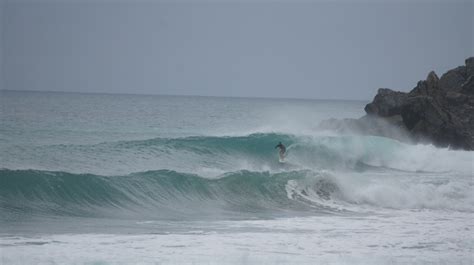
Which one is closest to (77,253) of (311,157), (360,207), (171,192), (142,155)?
(171,192)

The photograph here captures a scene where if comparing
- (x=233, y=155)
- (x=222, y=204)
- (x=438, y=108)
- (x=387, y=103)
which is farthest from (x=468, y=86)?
(x=222, y=204)

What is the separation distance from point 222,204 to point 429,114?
18.0m

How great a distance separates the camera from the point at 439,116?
1257 inches

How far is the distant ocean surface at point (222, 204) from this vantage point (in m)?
11.0

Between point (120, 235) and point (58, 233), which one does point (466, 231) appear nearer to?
point (120, 235)

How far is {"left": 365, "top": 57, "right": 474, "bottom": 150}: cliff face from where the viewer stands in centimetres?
3188

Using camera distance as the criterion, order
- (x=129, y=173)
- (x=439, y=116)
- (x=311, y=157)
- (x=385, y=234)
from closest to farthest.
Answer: (x=385, y=234) < (x=129, y=173) < (x=311, y=157) < (x=439, y=116)

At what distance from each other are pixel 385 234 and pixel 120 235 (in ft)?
17.4

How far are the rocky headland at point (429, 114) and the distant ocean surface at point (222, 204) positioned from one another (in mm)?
2700

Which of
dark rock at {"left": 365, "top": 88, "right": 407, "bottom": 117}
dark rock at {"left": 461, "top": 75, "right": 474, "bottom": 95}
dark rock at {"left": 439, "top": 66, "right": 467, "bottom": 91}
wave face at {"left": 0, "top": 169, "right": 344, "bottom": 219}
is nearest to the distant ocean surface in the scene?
wave face at {"left": 0, "top": 169, "right": 344, "bottom": 219}

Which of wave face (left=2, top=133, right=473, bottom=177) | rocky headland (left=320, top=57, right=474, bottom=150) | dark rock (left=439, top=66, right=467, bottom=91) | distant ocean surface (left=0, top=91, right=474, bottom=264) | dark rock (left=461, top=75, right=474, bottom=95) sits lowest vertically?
distant ocean surface (left=0, top=91, right=474, bottom=264)

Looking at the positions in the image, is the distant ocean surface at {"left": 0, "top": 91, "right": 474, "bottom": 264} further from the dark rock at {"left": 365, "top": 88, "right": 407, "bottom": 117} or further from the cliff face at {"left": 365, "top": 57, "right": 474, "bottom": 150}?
the dark rock at {"left": 365, "top": 88, "right": 407, "bottom": 117}

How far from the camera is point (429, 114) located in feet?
105

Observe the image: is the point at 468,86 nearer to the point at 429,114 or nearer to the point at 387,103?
the point at 387,103
